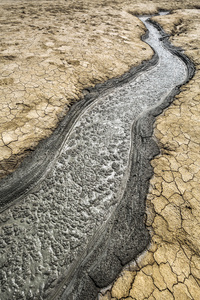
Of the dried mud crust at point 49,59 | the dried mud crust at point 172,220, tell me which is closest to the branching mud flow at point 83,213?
the dried mud crust at point 172,220

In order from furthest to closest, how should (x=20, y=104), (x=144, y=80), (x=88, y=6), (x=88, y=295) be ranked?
(x=88, y=6)
(x=144, y=80)
(x=20, y=104)
(x=88, y=295)

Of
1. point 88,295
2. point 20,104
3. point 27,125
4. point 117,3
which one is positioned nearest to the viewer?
point 88,295

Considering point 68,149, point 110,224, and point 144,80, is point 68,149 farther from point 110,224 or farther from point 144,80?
point 144,80

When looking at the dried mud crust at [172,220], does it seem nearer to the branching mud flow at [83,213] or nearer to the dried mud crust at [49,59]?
the branching mud flow at [83,213]

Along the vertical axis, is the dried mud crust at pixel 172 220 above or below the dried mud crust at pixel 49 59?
below

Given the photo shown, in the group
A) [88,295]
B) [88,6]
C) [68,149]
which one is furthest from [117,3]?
[88,295]

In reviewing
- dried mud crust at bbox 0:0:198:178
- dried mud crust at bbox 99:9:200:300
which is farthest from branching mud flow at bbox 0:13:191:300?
dried mud crust at bbox 0:0:198:178

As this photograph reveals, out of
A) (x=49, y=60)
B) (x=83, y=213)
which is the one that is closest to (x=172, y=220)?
(x=83, y=213)
